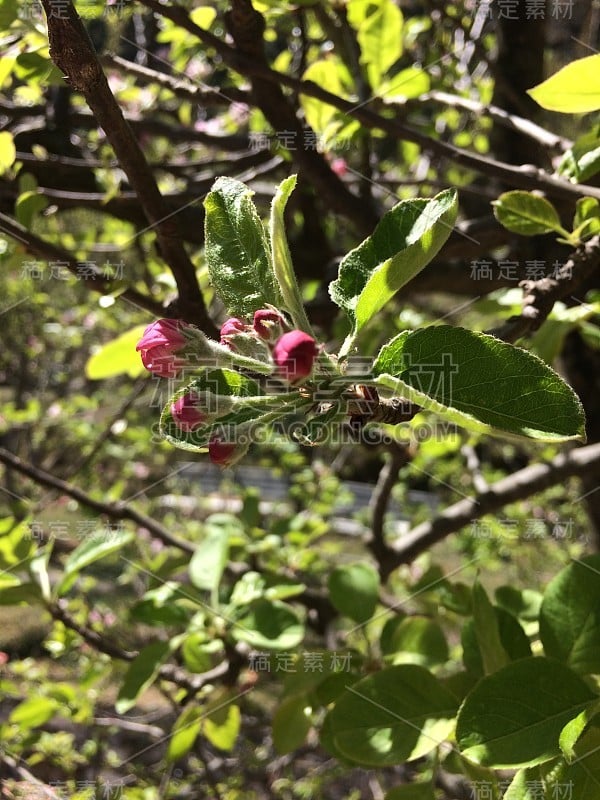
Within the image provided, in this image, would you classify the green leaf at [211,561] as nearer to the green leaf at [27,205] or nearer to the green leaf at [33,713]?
the green leaf at [33,713]

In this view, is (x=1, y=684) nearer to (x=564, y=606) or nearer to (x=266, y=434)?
(x=266, y=434)

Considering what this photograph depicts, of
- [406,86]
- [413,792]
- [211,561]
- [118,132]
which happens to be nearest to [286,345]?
[118,132]

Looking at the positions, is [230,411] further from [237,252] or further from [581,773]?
[581,773]

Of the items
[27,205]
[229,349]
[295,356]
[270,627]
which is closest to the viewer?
[295,356]

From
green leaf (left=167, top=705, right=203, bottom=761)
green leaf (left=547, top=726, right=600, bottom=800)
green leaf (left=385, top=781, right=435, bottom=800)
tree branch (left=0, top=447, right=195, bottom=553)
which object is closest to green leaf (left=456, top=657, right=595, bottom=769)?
green leaf (left=547, top=726, right=600, bottom=800)

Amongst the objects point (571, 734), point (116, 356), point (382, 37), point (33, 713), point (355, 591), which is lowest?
point (33, 713)

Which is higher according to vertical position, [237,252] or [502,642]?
[237,252]

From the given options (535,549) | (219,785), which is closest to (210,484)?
(535,549)

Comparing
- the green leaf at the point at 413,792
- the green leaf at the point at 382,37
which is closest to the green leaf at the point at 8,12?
the green leaf at the point at 382,37
